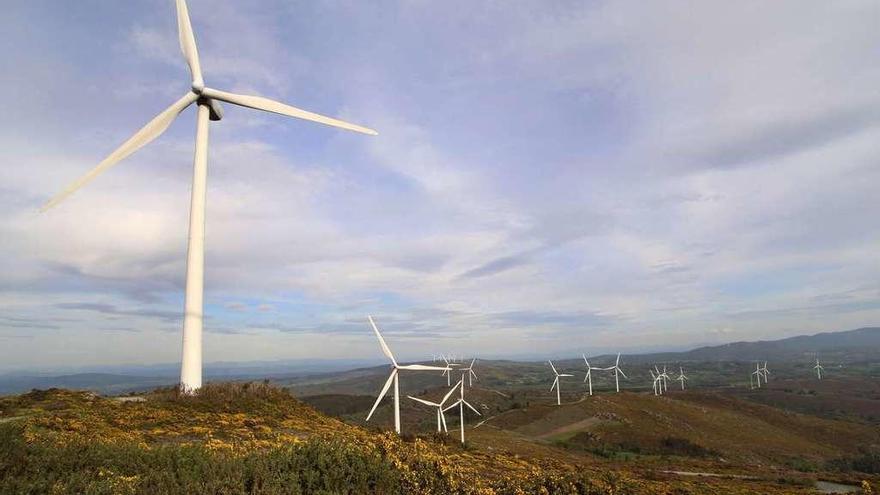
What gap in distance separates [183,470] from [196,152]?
76.5 feet

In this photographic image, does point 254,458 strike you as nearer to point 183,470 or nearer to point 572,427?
point 183,470

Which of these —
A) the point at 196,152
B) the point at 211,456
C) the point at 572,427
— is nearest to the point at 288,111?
the point at 196,152

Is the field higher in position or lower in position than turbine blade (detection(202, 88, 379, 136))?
lower

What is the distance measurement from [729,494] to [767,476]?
62.7 ft

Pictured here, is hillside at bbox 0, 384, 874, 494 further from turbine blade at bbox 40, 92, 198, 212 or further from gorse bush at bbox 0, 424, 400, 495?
turbine blade at bbox 40, 92, 198, 212

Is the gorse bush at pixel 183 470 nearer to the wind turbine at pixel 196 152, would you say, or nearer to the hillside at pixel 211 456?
the hillside at pixel 211 456

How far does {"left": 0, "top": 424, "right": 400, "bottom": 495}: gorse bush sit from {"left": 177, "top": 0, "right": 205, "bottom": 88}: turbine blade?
25.1 metres

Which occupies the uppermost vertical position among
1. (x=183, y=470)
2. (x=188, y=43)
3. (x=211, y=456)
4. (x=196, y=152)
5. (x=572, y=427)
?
(x=188, y=43)

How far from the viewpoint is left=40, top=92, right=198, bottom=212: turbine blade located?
2555cm

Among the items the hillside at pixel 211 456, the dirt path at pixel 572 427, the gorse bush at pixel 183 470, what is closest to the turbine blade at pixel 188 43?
the hillside at pixel 211 456

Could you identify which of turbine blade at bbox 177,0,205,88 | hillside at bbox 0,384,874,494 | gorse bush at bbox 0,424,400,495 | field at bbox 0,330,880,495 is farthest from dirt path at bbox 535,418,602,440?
gorse bush at bbox 0,424,400,495

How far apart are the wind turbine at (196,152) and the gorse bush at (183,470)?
13.4 meters

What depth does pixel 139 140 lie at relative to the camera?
29.5 m

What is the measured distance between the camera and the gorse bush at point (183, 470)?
9.25m
